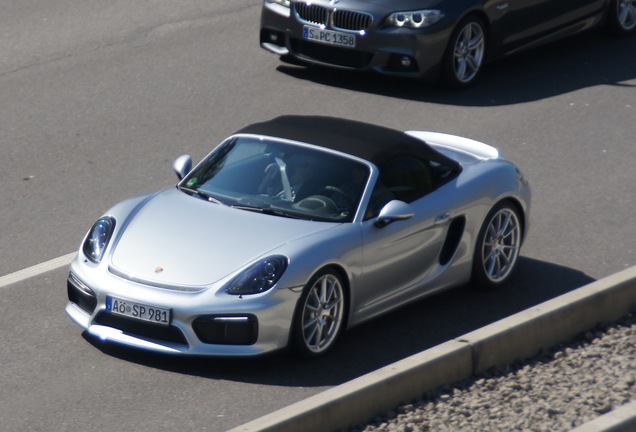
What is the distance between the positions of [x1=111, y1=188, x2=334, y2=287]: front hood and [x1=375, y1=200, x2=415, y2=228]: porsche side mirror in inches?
14.2

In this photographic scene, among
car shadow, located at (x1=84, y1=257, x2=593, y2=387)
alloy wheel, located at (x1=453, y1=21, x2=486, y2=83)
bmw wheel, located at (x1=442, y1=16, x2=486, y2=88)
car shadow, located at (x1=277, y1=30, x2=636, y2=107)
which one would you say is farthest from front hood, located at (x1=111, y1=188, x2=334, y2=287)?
alloy wheel, located at (x1=453, y1=21, x2=486, y2=83)

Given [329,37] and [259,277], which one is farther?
[329,37]

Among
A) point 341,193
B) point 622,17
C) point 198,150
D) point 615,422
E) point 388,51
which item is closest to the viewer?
point 615,422

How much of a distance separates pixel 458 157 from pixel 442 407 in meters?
2.93

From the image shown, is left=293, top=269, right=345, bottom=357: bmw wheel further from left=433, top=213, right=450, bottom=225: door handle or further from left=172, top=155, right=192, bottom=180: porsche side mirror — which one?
left=172, top=155, right=192, bottom=180: porsche side mirror

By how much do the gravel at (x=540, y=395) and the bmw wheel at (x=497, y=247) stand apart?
118cm

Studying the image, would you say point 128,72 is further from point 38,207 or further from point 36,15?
point 38,207

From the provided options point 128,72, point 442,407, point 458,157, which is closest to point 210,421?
point 442,407

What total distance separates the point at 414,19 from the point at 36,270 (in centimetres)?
575

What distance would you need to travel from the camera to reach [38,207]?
34.3 ft

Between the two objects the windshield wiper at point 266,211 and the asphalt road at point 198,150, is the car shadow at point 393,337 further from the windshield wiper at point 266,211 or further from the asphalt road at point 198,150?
the windshield wiper at point 266,211

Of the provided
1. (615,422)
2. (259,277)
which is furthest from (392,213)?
(615,422)

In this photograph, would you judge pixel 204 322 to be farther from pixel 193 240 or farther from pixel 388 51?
pixel 388 51

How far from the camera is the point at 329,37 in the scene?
→ 13.6 metres
